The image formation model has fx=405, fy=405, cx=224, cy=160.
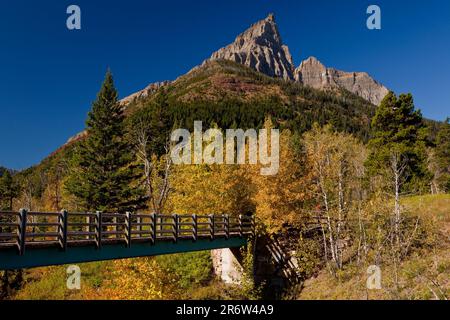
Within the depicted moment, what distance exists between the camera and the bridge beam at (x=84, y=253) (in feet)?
42.4

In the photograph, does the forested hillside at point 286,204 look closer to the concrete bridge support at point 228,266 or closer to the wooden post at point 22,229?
the concrete bridge support at point 228,266

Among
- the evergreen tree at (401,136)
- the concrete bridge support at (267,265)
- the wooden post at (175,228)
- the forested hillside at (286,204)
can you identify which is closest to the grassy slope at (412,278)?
the forested hillside at (286,204)

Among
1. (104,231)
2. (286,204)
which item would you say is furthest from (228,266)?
(104,231)

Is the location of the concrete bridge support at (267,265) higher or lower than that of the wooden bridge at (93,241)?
lower

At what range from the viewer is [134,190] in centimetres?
3781

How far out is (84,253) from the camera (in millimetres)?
15516

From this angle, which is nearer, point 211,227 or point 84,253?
point 84,253

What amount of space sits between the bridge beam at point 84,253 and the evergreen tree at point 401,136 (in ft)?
65.9

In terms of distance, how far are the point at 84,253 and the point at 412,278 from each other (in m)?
15.0

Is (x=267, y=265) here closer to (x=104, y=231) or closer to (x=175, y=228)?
(x=175, y=228)

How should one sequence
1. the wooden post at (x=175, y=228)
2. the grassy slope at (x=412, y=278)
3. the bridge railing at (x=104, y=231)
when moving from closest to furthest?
the bridge railing at (x=104, y=231) → the grassy slope at (x=412, y=278) → the wooden post at (x=175, y=228)

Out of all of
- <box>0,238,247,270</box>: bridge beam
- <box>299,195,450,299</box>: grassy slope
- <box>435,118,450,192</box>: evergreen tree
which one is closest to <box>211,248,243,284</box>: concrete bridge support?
<box>299,195,450,299</box>: grassy slope

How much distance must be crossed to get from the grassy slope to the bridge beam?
24.0ft
